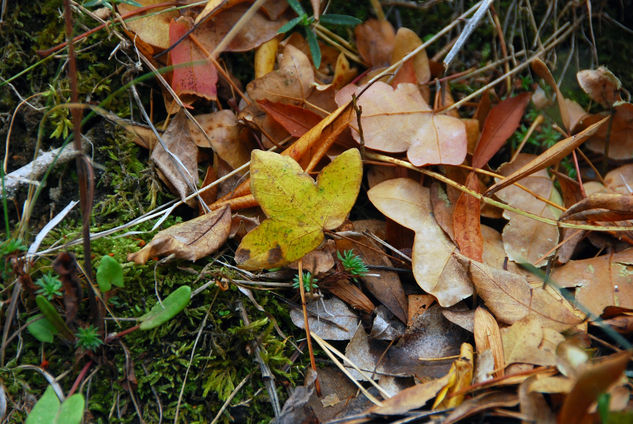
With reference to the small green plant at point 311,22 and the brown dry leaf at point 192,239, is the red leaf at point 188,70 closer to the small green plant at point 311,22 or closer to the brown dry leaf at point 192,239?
the small green plant at point 311,22

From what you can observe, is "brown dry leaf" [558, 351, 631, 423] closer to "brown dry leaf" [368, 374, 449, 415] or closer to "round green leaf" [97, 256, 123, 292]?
"brown dry leaf" [368, 374, 449, 415]

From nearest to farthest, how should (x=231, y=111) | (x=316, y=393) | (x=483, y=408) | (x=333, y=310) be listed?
(x=483, y=408)
(x=316, y=393)
(x=333, y=310)
(x=231, y=111)

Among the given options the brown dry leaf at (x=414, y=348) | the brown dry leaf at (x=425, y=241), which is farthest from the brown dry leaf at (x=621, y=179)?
the brown dry leaf at (x=414, y=348)

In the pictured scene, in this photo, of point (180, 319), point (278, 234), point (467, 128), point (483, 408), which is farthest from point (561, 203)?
point (180, 319)

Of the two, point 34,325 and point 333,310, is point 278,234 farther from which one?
point 34,325

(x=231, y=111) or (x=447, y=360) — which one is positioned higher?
(x=231, y=111)

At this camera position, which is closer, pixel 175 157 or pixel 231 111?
pixel 175 157

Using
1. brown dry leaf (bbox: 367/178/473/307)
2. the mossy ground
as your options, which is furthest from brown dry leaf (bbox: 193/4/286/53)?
brown dry leaf (bbox: 367/178/473/307)

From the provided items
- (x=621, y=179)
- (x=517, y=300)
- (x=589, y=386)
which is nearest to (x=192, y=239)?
(x=517, y=300)
